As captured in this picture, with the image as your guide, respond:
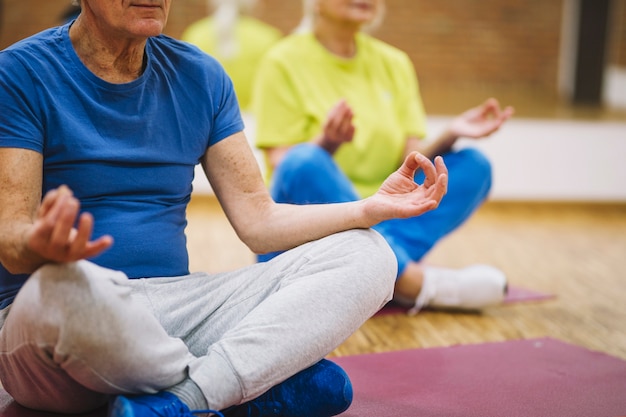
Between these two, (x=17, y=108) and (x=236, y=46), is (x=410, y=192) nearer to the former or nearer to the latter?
(x=17, y=108)

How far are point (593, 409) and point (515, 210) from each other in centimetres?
252

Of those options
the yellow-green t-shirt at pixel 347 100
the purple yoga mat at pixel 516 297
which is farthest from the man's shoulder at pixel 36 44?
the purple yoga mat at pixel 516 297

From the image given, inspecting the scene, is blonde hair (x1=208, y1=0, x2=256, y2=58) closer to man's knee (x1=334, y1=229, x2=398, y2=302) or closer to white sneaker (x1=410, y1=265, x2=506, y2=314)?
white sneaker (x1=410, y1=265, x2=506, y2=314)

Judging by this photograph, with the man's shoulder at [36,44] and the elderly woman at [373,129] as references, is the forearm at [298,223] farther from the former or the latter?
the elderly woman at [373,129]

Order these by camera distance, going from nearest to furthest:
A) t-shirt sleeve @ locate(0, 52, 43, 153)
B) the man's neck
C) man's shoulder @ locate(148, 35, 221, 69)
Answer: t-shirt sleeve @ locate(0, 52, 43, 153) < the man's neck < man's shoulder @ locate(148, 35, 221, 69)

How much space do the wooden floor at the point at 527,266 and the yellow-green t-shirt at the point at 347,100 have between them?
467 mm

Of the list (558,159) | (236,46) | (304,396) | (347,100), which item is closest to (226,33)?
(236,46)

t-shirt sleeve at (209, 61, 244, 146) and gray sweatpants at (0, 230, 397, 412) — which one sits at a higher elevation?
t-shirt sleeve at (209, 61, 244, 146)

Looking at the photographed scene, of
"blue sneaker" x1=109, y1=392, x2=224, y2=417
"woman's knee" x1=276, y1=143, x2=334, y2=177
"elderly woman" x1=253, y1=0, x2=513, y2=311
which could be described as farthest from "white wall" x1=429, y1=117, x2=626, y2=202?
"blue sneaker" x1=109, y1=392, x2=224, y2=417

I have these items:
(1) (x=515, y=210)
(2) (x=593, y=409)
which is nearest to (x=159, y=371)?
(2) (x=593, y=409)

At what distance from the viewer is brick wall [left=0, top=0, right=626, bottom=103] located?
258 inches

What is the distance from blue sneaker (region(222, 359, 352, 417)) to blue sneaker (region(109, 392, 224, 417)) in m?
0.16

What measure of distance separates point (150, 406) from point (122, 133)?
0.46 m

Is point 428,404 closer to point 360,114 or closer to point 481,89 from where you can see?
point 360,114
